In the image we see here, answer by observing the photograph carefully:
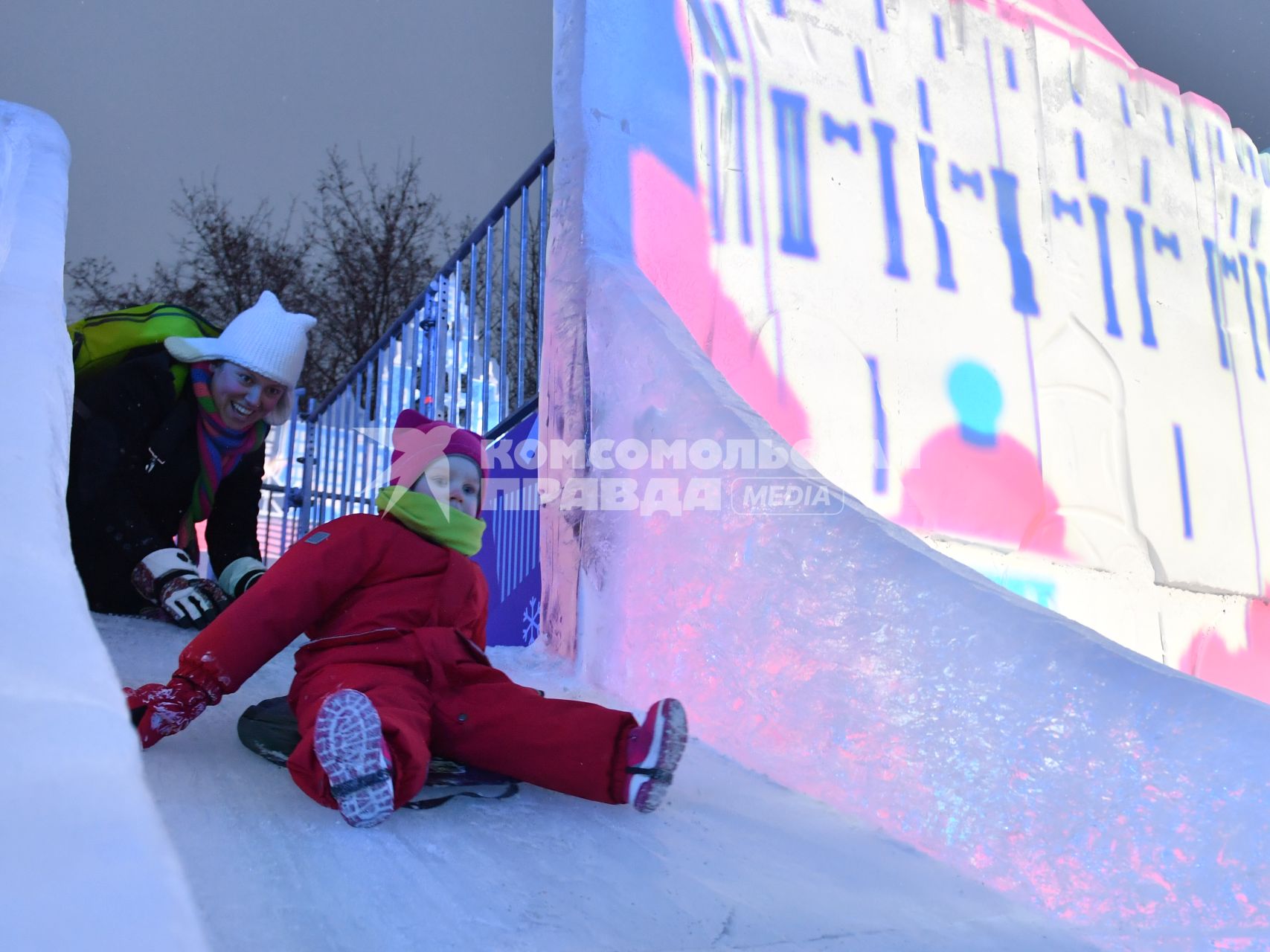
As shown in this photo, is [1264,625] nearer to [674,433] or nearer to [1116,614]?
[1116,614]

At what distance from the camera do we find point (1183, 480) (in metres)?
3.23

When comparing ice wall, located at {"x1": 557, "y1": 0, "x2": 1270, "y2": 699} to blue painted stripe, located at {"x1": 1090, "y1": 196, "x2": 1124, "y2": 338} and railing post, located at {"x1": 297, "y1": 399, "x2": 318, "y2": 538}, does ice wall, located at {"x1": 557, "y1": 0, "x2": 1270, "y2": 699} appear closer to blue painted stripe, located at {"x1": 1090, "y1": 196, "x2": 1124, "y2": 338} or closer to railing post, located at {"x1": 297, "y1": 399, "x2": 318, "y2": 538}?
blue painted stripe, located at {"x1": 1090, "y1": 196, "x2": 1124, "y2": 338}

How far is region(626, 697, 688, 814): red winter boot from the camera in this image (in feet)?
3.82

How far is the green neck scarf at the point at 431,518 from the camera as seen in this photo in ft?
4.98

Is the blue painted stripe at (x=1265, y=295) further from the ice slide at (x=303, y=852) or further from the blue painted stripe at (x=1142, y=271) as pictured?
the ice slide at (x=303, y=852)

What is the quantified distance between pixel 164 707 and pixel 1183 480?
309 cm

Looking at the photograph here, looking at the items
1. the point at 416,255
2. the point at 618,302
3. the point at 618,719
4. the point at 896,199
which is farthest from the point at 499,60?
the point at 618,719

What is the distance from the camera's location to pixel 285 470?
5.56 meters

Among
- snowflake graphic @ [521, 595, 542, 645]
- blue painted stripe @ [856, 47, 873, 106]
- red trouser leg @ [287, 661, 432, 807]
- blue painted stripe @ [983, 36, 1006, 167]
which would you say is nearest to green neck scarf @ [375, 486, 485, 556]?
red trouser leg @ [287, 661, 432, 807]

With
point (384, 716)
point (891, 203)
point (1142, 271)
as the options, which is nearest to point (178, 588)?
point (384, 716)

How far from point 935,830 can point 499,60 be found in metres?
12.3

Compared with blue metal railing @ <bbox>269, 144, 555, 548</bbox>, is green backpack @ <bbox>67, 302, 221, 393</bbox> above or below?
below

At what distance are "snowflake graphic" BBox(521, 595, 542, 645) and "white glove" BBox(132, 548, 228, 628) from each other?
0.91 m

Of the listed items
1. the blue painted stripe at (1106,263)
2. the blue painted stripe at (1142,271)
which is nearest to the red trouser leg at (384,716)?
the blue painted stripe at (1106,263)
